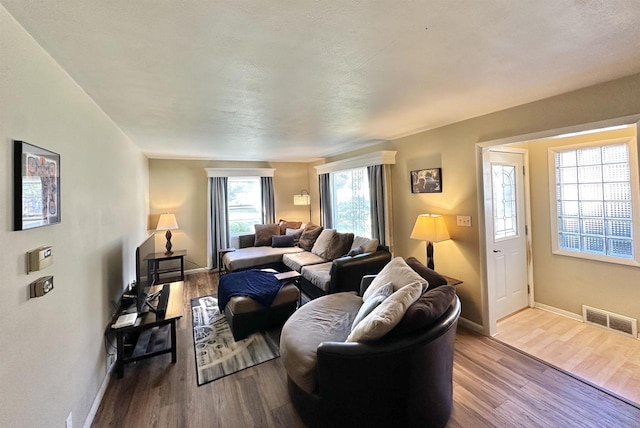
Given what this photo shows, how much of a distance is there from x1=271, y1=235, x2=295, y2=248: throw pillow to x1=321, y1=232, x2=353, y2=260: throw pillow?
3.94 ft

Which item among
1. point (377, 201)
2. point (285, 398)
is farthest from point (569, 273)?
point (285, 398)

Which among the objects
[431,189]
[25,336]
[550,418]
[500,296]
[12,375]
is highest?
[431,189]

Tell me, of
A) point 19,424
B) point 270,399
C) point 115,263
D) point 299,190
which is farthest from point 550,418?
point 299,190

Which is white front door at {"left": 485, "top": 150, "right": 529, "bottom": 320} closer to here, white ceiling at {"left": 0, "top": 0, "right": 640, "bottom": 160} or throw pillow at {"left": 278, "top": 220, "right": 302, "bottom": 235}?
white ceiling at {"left": 0, "top": 0, "right": 640, "bottom": 160}

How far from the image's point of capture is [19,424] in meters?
1.16

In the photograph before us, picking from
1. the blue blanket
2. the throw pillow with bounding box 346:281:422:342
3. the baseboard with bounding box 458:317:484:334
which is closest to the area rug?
the blue blanket

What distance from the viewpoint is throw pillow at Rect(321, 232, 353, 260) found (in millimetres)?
4391

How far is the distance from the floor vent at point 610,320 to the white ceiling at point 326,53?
101 inches

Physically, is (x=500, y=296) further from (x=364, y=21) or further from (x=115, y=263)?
(x=115, y=263)

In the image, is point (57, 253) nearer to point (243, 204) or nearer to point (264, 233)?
point (264, 233)

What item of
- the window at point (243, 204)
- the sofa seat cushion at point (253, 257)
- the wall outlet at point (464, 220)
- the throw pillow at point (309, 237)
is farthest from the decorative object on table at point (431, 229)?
the window at point (243, 204)

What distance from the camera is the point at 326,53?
5.18ft

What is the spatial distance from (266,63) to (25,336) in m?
1.88

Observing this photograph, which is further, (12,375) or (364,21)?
(364,21)
